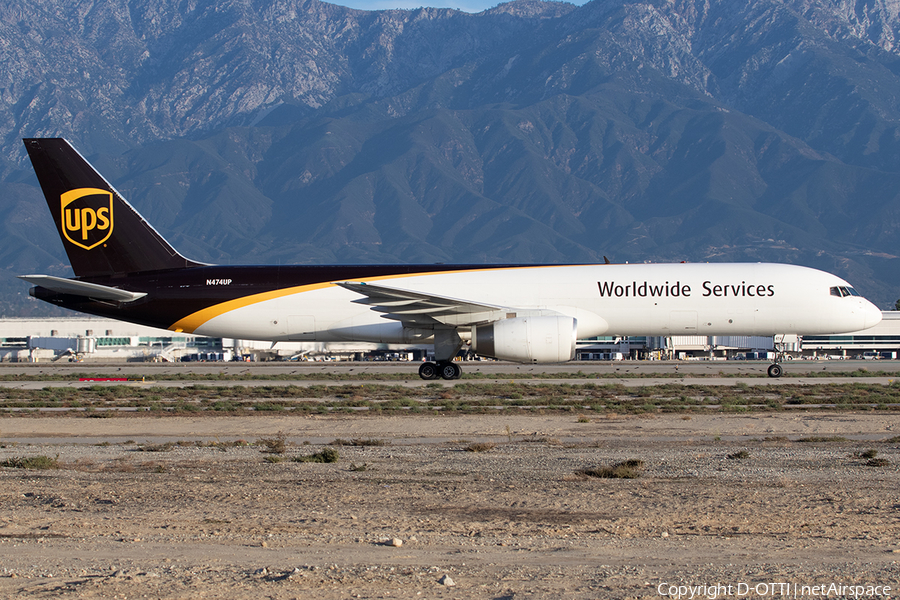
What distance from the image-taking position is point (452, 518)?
31.2 feet

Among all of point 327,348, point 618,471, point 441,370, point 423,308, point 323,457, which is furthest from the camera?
point 327,348

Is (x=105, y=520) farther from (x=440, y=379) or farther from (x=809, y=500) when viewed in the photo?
(x=440, y=379)

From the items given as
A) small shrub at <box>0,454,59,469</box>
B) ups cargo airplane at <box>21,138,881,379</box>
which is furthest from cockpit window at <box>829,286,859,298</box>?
small shrub at <box>0,454,59,469</box>

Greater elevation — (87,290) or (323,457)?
(87,290)

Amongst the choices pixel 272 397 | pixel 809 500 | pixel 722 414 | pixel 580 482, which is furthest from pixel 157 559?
pixel 272 397

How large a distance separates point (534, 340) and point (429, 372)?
5537 mm

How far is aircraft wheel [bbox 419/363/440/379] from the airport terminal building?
5183cm

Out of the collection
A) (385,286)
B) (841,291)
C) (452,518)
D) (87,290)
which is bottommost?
(452,518)

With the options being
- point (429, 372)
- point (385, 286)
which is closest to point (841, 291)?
point (429, 372)

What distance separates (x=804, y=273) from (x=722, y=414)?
13.0 metres

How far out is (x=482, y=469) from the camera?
508 inches

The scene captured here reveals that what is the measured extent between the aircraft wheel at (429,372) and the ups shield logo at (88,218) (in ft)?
38.3

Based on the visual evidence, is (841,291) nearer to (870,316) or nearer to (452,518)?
(870,316)

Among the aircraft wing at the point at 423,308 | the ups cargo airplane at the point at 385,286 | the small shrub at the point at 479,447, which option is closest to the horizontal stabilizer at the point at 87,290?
the ups cargo airplane at the point at 385,286
